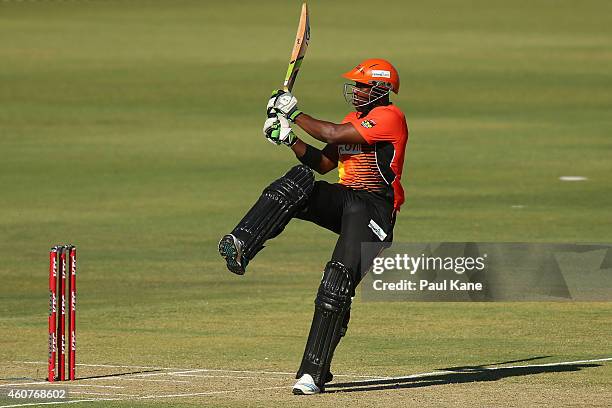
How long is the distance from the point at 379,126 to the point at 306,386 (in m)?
1.85

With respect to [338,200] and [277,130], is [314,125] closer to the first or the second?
[277,130]

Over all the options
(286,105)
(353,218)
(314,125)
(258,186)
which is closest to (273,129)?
(286,105)

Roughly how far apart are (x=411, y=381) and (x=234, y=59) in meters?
42.5

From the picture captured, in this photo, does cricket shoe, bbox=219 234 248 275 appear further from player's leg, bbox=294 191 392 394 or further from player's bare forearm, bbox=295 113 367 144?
player's bare forearm, bbox=295 113 367 144

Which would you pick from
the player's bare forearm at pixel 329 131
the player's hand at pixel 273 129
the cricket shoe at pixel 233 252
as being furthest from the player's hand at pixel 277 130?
the cricket shoe at pixel 233 252

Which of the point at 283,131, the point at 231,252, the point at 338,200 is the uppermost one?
the point at 283,131

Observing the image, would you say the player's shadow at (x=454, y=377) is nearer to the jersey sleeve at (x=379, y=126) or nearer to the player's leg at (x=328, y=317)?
the player's leg at (x=328, y=317)

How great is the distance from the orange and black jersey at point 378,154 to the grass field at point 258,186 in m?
1.41

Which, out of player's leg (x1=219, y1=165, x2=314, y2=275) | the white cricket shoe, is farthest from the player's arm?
the white cricket shoe

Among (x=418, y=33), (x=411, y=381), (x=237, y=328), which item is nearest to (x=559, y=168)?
(x=237, y=328)

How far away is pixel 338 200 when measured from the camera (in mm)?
11102

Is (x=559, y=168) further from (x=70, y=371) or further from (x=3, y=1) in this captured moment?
(x=3, y=1)

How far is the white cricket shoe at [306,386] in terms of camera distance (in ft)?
35.1

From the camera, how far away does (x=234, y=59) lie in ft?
175
